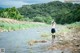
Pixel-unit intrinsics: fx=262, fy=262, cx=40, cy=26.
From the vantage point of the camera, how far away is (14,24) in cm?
679

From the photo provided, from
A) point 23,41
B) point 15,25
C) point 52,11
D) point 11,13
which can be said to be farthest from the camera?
point 15,25

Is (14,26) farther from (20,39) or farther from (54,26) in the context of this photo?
(54,26)

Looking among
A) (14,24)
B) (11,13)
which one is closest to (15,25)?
(14,24)

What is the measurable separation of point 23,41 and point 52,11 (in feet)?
3.53

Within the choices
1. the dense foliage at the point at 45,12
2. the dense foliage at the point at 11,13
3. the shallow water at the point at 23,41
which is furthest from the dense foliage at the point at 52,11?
the shallow water at the point at 23,41

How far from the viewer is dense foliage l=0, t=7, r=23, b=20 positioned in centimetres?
652

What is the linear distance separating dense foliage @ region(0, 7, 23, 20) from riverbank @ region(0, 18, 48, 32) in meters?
0.12

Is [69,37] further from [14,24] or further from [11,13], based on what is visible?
[11,13]

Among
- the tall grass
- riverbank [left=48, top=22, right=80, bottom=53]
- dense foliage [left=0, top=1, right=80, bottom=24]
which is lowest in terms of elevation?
riverbank [left=48, top=22, right=80, bottom=53]

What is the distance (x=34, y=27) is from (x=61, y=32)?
2.61ft

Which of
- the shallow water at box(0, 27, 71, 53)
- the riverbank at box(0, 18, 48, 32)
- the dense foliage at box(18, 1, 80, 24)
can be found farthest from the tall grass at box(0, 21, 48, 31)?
the dense foliage at box(18, 1, 80, 24)

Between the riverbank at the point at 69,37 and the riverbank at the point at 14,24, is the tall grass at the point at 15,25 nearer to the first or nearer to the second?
the riverbank at the point at 14,24

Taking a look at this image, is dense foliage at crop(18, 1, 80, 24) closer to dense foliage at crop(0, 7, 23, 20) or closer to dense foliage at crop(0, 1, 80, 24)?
dense foliage at crop(0, 1, 80, 24)

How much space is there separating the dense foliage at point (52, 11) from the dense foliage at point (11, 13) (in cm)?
11
